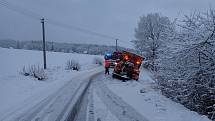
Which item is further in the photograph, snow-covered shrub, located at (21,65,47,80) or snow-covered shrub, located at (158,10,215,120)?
snow-covered shrub, located at (21,65,47,80)

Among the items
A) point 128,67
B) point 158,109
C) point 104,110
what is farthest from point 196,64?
point 128,67

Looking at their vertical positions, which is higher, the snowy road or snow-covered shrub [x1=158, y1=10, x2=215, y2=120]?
snow-covered shrub [x1=158, y1=10, x2=215, y2=120]

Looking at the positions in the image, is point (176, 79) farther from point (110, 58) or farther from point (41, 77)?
point (110, 58)

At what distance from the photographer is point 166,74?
664 inches

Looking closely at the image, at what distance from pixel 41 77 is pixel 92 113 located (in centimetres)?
1589

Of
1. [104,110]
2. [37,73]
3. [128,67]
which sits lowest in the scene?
[104,110]

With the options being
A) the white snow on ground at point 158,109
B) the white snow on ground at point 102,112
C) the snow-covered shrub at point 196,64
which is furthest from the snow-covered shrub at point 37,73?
the snow-covered shrub at point 196,64

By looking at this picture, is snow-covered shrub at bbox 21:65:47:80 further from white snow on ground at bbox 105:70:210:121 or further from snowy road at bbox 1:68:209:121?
white snow on ground at bbox 105:70:210:121

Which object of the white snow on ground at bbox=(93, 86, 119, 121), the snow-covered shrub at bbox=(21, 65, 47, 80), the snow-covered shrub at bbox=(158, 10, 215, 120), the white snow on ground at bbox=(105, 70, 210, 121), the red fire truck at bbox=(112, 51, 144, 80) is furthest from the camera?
the red fire truck at bbox=(112, 51, 144, 80)

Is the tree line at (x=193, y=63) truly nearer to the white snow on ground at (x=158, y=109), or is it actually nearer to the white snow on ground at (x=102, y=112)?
the white snow on ground at (x=158, y=109)

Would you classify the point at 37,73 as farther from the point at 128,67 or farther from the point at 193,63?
the point at 193,63

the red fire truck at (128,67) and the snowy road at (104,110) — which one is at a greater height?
the red fire truck at (128,67)

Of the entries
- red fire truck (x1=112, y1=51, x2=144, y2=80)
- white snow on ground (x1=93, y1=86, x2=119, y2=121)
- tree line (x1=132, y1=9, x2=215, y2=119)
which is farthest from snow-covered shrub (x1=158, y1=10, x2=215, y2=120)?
red fire truck (x1=112, y1=51, x2=144, y2=80)

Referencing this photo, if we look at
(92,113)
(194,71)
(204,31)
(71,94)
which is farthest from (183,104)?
(71,94)
